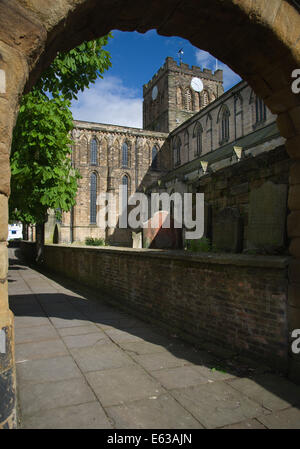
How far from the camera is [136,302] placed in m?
6.48

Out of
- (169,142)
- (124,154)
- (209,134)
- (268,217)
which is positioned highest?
(169,142)

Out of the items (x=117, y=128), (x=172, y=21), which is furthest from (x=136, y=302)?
(x=117, y=128)

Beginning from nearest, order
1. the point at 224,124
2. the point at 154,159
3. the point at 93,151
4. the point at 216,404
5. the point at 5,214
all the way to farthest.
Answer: the point at 5,214
the point at 216,404
the point at 224,124
the point at 93,151
the point at 154,159

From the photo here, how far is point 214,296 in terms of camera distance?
4.34 m

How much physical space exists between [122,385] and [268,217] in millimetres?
2977

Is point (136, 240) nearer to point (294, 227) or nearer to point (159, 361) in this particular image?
point (159, 361)

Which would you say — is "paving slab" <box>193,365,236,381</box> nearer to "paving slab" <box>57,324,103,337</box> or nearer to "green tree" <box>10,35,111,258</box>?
"paving slab" <box>57,324,103,337</box>

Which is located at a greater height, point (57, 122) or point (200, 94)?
point (200, 94)

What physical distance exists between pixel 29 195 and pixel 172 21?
8361mm

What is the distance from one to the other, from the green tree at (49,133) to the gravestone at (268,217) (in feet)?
13.2

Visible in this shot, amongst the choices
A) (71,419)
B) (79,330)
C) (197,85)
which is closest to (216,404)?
(71,419)

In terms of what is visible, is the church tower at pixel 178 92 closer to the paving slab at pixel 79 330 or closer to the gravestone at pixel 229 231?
the gravestone at pixel 229 231
